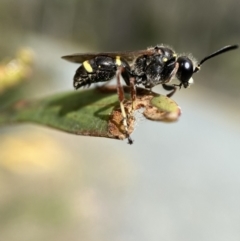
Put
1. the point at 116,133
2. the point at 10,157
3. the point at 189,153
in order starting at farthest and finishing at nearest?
the point at 189,153 → the point at 10,157 → the point at 116,133

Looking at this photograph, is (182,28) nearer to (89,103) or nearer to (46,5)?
(46,5)

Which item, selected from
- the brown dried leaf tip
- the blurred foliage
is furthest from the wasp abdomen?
the brown dried leaf tip

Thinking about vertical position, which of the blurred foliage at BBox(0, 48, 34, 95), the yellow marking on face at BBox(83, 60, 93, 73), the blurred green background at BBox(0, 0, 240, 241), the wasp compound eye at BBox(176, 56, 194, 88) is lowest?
the blurred green background at BBox(0, 0, 240, 241)

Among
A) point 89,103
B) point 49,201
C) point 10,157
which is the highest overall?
point 89,103

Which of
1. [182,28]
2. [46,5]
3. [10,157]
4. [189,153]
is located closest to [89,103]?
[10,157]

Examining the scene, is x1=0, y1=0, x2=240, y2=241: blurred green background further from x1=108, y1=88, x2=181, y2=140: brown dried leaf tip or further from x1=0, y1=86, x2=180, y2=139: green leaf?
x1=108, y1=88, x2=181, y2=140: brown dried leaf tip

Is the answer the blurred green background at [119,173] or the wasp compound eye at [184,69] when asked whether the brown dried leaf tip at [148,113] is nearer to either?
the wasp compound eye at [184,69]

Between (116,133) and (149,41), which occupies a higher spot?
(116,133)
